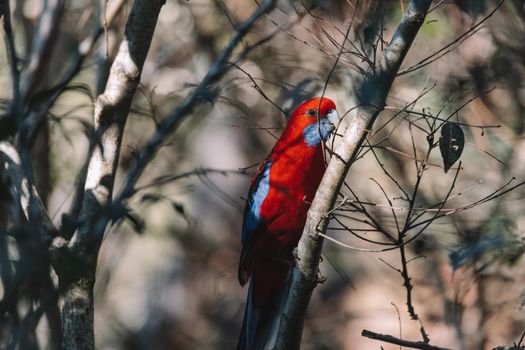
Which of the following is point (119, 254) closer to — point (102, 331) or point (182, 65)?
point (102, 331)

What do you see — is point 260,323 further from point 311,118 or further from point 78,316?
point 78,316

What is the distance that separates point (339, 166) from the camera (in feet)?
9.23

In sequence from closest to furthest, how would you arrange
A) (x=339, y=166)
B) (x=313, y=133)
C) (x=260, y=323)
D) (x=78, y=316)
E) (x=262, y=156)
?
(x=339, y=166) → (x=78, y=316) → (x=313, y=133) → (x=260, y=323) → (x=262, y=156)

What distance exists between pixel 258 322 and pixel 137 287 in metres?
2.89

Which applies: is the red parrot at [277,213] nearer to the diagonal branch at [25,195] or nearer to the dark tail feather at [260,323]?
the dark tail feather at [260,323]

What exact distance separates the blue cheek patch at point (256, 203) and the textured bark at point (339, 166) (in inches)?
47.1

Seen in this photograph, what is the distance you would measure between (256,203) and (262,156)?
2.92 meters

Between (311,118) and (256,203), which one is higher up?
(311,118)

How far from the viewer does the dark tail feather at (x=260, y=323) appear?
4.36 m

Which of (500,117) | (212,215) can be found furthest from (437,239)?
(212,215)

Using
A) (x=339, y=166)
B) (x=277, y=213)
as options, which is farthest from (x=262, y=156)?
(x=339, y=166)

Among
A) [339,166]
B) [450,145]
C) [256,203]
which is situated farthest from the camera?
[256,203]

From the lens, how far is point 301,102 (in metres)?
4.26

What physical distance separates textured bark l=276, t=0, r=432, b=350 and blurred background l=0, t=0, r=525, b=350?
1648 mm
